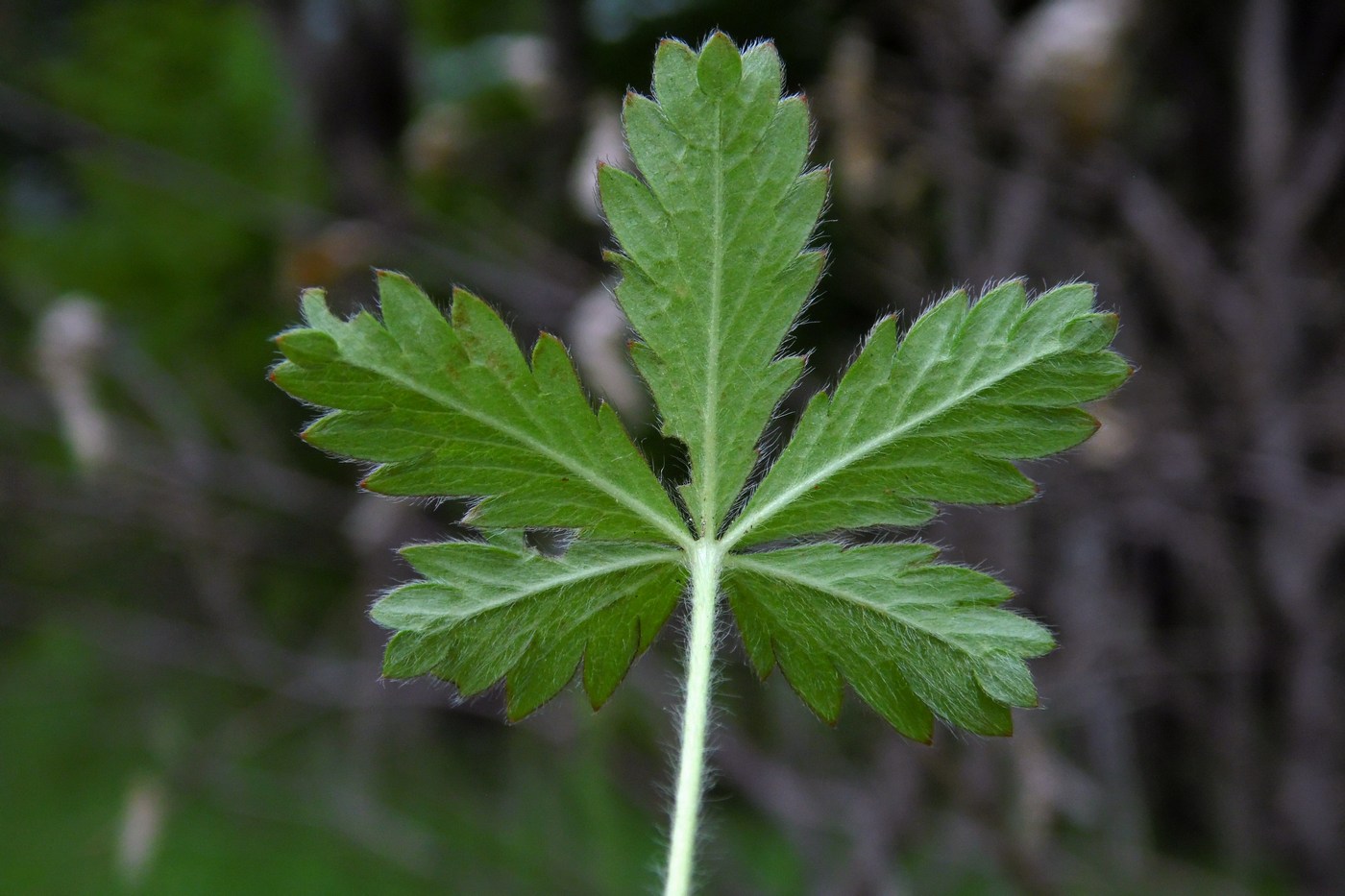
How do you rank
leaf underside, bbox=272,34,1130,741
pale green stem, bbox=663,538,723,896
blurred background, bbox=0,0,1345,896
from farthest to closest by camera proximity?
blurred background, bbox=0,0,1345,896 → leaf underside, bbox=272,34,1130,741 → pale green stem, bbox=663,538,723,896

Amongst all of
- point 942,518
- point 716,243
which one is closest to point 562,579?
point 716,243

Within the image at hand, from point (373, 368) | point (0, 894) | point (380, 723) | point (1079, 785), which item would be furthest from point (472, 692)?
point (0, 894)

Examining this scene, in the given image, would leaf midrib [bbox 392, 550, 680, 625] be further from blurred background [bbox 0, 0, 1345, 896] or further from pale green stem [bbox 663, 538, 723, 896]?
blurred background [bbox 0, 0, 1345, 896]

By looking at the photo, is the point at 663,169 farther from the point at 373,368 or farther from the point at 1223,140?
the point at 1223,140

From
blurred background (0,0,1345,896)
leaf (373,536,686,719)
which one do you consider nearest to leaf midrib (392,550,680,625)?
leaf (373,536,686,719)

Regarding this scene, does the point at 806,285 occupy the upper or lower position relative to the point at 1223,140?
lower

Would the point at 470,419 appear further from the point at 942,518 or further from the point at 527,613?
the point at 942,518

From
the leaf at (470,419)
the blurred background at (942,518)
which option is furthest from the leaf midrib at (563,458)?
the blurred background at (942,518)
